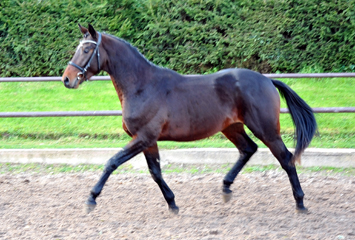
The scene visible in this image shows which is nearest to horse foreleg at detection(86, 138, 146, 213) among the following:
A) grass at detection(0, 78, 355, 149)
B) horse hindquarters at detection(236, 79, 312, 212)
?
horse hindquarters at detection(236, 79, 312, 212)

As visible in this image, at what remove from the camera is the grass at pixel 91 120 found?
21.8 ft

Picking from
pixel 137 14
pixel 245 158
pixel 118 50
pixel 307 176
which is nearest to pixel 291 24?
pixel 137 14

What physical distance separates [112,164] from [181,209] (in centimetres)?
93

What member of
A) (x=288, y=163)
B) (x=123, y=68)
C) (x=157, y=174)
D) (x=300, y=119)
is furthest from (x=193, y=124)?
(x=300, y=119)

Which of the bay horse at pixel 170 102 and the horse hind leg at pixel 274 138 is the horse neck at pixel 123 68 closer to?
the bay horse at pixel 170 102

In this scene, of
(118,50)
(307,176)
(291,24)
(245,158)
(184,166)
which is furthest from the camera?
(291,24)

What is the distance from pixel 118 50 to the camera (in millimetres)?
4105

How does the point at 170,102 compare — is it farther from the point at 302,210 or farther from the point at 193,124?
the point at 302,210

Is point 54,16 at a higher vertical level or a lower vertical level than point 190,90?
lower

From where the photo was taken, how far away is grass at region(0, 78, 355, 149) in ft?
21.8

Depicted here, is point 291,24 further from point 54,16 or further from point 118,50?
point 118,50

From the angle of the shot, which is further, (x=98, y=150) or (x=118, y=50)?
(x=98, y=150)

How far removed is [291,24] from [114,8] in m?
3.72

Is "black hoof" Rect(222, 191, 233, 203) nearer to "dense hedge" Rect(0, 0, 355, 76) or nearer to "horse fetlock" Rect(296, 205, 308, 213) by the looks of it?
"horse fetlock" Rect(296, 205, 308, 213)
